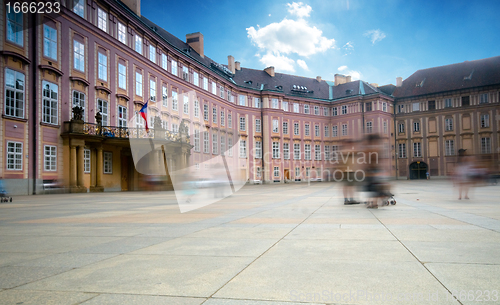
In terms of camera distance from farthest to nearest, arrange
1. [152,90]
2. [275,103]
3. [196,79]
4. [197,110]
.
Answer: [275,103]
[196,79]
[197,110]
[152,90]

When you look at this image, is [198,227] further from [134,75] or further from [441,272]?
[134,75]

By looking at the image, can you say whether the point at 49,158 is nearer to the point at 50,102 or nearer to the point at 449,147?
the point at 50,102

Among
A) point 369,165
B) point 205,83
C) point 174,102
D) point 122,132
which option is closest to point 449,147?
point 205,83

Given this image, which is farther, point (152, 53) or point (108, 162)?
point (152, 53)

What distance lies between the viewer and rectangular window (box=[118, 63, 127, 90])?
34.4m

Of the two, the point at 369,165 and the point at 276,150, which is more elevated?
the point at 276,150

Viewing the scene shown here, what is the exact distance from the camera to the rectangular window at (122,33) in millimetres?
34625

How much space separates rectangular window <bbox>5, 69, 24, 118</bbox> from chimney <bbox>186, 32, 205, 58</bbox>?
3322cm

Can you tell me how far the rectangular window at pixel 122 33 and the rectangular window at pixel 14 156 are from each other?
566 inches

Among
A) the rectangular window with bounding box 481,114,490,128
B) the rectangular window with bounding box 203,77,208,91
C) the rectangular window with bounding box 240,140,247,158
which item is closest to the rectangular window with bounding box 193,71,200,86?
the rectangular window with bounding box 203,77,208,91

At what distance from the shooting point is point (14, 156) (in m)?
24.4

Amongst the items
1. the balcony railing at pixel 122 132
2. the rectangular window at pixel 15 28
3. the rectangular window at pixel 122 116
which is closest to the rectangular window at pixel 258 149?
the balcony railing at pixel 122 132

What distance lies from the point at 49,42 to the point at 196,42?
101ft

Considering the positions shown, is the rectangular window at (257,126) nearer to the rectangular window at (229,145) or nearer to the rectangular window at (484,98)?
the rectangular window at (229,145)
